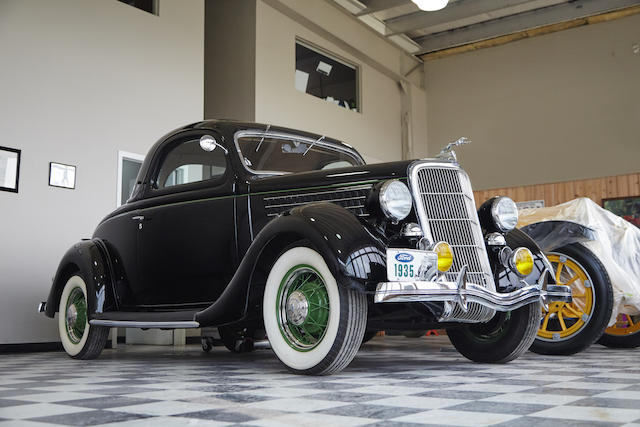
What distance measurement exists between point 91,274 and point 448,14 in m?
8.03

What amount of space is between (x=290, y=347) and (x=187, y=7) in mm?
5780

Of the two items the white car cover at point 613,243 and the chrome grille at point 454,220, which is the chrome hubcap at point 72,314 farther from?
the white car cover at point 613,243

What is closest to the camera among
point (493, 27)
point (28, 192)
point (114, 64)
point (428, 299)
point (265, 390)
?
point (265, 390)

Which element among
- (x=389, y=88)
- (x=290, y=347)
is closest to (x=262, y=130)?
(x=290, y=347)

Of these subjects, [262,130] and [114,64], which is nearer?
[262,130]

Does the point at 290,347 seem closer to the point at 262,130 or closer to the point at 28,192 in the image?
the point at 262,130

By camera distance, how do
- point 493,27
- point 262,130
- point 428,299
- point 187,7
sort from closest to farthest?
point 428,299 < point 262,130 < point 187,7 < point 493,27

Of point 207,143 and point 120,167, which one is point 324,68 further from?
point 207,143

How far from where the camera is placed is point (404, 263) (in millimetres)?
3072

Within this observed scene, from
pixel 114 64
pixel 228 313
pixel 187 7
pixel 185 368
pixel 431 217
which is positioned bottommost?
pixel 185 368

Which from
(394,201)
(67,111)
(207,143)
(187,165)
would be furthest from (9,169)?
(394,201)

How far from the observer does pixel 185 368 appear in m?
3.87

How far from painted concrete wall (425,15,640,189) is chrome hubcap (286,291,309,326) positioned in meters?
9.10

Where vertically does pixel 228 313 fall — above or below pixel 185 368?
above
